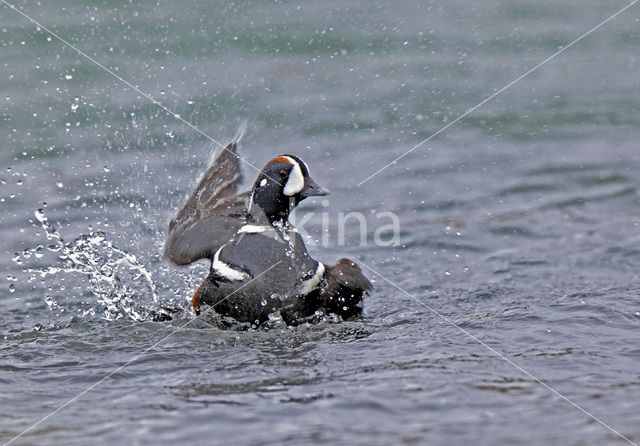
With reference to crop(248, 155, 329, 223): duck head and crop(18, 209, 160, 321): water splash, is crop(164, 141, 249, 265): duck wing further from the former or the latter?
crop(248, 155, 329, 223): duck head

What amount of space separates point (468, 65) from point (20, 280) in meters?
6.22

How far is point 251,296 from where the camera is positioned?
229 inches

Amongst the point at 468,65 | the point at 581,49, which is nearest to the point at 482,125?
the point at 468,65

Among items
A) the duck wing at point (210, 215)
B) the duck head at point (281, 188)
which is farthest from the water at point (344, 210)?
the duck head at point (281, 188)

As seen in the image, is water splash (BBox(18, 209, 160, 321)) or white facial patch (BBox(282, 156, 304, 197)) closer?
white facial patch (BBox(282, 156, 304, 197))

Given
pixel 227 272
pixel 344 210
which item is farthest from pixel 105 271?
pixel 344 210

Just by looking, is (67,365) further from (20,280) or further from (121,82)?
(121,82)

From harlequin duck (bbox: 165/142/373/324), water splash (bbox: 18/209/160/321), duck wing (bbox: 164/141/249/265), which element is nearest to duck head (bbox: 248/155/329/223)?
harlequin duck (bbox: 165/142/373/324)

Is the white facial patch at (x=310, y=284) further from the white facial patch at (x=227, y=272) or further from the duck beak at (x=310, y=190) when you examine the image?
the duck beak at (x=310, y=190)

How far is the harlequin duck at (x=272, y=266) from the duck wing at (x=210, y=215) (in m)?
0.01

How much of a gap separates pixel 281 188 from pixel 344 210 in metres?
2.27

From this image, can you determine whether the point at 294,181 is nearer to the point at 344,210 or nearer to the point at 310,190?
the point at 310,190

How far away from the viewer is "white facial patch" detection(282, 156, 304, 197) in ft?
20.1

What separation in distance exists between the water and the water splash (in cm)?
2
